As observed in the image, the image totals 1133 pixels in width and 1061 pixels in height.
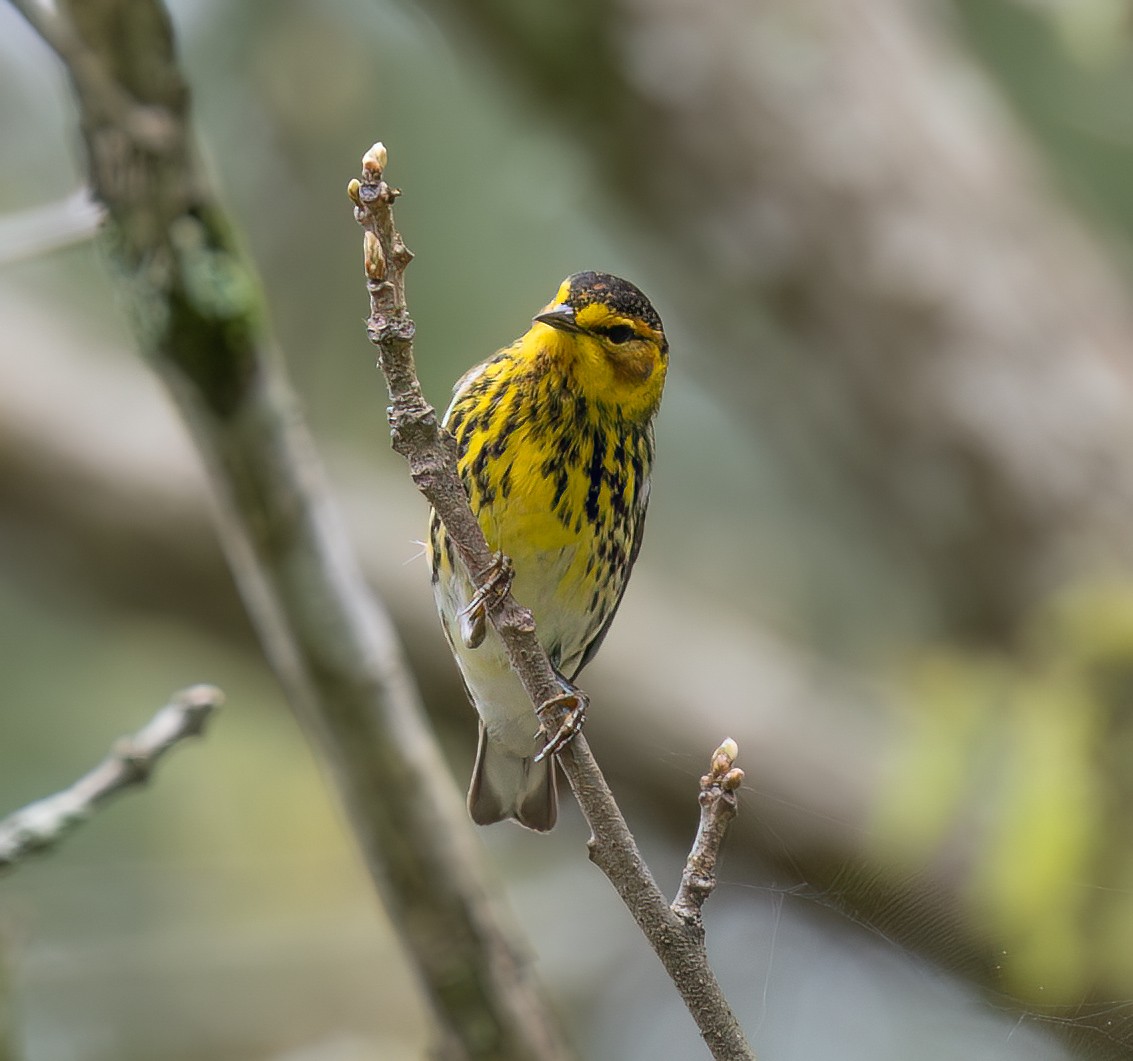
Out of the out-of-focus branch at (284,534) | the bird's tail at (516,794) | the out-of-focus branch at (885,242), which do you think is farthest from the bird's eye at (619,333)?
the out-of-focus branch at (885,242)

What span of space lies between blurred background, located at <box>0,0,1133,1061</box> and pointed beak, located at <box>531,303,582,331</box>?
128cm

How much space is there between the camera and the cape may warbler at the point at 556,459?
3.26 metres

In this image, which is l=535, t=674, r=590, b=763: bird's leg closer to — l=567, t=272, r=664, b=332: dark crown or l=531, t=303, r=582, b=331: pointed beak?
l=531, t=303, r=582, b=331: pointed beak

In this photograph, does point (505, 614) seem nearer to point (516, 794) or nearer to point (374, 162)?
point (374, 162)

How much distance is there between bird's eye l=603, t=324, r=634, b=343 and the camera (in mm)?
3223

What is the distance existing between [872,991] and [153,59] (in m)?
2.05

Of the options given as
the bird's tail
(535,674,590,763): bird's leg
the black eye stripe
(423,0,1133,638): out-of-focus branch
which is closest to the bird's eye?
the black eye stripe

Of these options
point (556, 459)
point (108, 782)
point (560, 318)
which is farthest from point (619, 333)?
point (108, 782)

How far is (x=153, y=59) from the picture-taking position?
289 centimetres

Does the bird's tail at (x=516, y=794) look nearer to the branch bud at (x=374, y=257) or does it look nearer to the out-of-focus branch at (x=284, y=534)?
the out-of-focus branch at (x=284, y=534)

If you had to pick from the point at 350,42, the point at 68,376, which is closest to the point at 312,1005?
the point at 68,376

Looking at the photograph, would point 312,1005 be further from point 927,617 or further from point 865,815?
point 927,617

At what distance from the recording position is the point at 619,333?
10.6ft

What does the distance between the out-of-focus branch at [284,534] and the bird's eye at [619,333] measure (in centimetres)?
66
